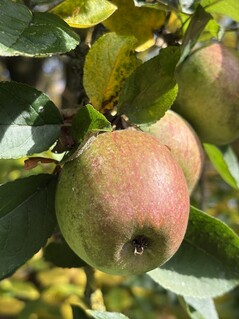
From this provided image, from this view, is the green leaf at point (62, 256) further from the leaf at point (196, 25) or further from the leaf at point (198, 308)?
the leaf at point (196, 25)

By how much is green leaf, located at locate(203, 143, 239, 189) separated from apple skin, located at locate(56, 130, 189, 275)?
37 cm

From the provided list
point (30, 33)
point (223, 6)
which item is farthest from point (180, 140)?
point (30, 33)

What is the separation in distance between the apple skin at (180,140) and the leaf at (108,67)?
0.25 feet

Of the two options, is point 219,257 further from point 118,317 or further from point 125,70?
point 125,70

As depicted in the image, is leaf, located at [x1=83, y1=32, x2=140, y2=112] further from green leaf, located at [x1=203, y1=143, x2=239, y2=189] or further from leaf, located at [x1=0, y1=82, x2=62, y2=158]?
green leaf, located at [x1=203, y1=143, x2=239, y2=189]

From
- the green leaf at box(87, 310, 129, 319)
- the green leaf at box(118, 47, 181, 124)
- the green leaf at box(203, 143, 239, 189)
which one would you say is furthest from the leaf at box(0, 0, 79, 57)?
the green leaf at box(203, 143, 239, 189)

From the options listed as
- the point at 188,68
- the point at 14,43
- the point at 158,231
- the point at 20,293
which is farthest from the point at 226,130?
the point at 20,293

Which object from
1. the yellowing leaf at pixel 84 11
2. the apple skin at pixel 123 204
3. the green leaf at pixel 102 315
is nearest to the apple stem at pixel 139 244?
the apple skin at pixel 123 204

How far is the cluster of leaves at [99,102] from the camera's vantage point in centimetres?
87

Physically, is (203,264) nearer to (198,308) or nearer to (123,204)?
(198,308)

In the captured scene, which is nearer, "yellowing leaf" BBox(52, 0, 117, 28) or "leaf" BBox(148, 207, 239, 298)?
"yellowing leaf" BBox(52, 0, 117, 28)

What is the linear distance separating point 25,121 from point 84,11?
0.20 metres

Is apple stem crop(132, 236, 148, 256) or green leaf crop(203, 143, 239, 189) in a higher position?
apple stem crop(132, 236, 148, 256)

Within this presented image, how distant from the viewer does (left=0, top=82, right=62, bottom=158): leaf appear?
87cm
